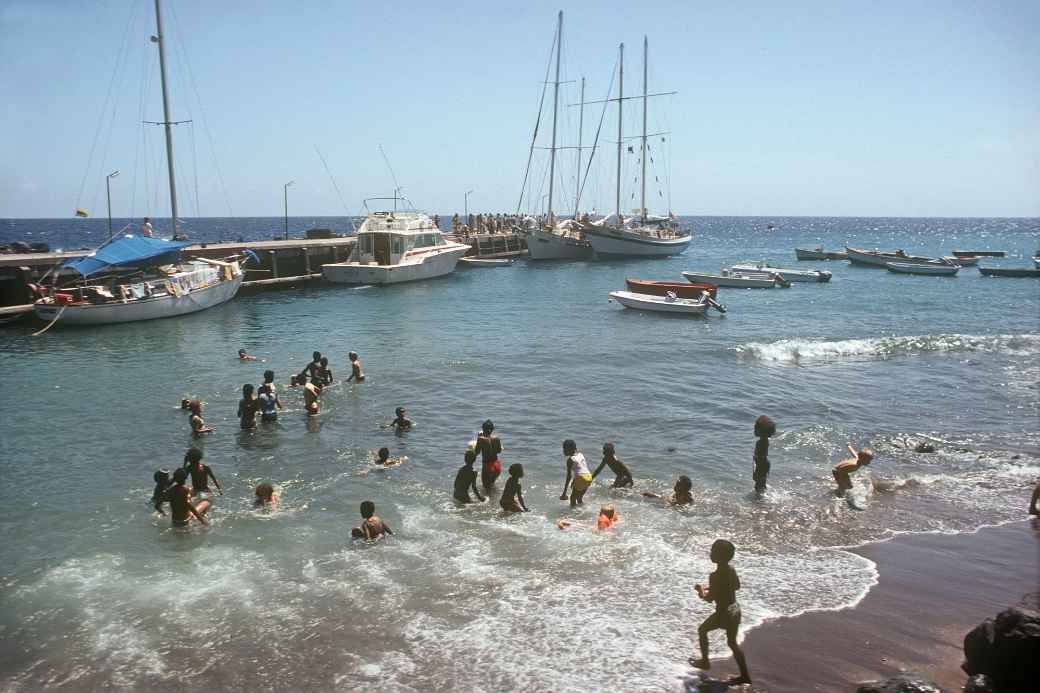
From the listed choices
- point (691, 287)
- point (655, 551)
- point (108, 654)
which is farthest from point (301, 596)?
point (691, 287)

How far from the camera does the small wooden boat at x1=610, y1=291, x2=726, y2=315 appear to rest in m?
39.0

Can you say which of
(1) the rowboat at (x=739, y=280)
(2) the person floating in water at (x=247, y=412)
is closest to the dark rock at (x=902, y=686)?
(2) the person floating in water at (x=247, y=412)

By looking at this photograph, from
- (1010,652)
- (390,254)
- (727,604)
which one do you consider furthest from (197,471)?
(390,254)

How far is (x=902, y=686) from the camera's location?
7.18 meters

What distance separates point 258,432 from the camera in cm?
1825

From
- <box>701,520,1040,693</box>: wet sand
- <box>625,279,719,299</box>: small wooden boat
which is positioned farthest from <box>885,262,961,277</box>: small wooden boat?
<box>701,520,1040,693</box>: wet sand

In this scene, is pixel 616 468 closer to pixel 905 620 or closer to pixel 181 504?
pixel 905 620

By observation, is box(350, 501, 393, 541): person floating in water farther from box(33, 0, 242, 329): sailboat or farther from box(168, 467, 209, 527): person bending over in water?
box(33, 0, 242, 329): sailboat

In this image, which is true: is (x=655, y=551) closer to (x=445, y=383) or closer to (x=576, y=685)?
(x=576, y=685)

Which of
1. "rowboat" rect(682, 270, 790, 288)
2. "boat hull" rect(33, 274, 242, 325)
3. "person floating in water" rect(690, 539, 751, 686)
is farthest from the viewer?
"rowboat" rect(682, 270, 790, 288)

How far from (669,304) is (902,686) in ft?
108

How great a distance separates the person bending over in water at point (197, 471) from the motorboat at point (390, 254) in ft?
118

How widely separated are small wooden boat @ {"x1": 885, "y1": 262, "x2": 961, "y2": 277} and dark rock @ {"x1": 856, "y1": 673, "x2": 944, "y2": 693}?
67825 millimetres

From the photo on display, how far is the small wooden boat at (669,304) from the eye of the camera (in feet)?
128
